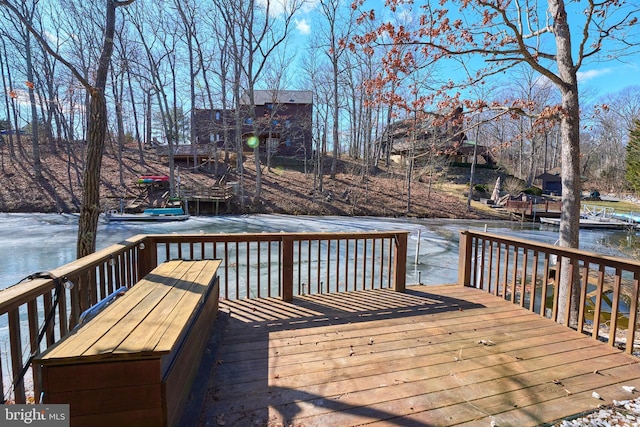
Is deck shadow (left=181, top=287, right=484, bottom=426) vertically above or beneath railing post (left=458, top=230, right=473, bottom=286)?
beneath

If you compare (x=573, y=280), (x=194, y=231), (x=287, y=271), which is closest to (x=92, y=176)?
(x=287, y=271)

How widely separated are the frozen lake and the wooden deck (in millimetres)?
3056

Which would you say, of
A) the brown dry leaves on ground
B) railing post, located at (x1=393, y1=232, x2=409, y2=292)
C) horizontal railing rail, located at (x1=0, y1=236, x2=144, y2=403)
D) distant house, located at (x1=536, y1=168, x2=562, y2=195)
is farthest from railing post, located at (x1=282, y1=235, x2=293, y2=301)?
distant house, located at (x1=536, y1=168, x2=562, y2=195)

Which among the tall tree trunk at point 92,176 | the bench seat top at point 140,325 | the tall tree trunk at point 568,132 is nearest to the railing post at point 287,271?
the bench seat top at point 140,325

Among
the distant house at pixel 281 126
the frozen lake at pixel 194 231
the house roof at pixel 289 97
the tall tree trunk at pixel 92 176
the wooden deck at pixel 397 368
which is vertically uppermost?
the house roof at pixel 289 97

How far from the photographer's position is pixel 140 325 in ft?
5.35

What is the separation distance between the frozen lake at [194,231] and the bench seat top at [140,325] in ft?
15.5

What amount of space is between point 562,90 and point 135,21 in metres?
21.3

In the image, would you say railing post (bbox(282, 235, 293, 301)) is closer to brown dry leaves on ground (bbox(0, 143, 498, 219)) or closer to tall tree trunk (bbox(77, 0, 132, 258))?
tall tree trunk (bbox(77, 0, 132, 258))

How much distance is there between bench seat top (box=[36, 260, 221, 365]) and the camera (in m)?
1.36

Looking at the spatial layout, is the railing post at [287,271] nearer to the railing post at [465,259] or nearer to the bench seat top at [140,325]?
the bench seat top at [140,325]

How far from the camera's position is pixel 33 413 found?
4.50 feet

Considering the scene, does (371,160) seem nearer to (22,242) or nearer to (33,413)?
(22,242)

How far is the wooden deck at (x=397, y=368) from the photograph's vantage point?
74.5 inches
